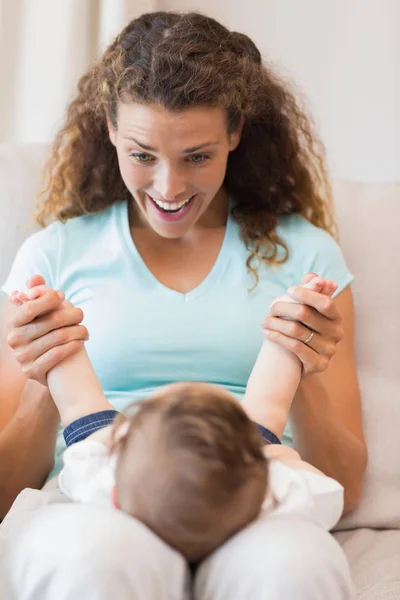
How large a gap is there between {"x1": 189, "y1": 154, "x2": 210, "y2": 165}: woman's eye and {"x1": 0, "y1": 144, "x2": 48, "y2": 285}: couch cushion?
411 millimetres

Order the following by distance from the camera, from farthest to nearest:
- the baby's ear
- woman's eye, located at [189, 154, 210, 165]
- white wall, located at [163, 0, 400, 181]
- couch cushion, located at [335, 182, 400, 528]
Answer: white wall, located at [163, 0, 400, 181] < couch cushion, located at [335, 182, 400, 528] < woman's eye, located at [189, 154, 210, 165] < the baby's ear

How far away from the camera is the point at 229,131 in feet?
4.92

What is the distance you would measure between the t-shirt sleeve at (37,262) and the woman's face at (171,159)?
183mm

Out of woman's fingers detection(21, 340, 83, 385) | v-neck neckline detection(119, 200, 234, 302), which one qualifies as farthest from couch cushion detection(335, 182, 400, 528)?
woman's fingers detection(21, 340, 83, 385)

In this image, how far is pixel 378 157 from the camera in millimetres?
2424

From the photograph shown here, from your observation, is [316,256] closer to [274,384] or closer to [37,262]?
[274,384]

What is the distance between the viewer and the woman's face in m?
1.38

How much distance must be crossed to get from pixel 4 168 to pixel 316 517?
976mm

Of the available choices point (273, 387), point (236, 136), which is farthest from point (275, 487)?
point (236, 136)

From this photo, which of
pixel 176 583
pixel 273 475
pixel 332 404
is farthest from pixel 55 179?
pixel 176 583

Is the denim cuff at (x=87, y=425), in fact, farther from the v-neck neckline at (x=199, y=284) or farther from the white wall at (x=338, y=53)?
the white wall at (x=338, y=53)

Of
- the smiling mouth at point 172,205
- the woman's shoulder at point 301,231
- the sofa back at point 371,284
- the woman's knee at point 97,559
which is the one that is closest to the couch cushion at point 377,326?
the sofa back at point 371,284

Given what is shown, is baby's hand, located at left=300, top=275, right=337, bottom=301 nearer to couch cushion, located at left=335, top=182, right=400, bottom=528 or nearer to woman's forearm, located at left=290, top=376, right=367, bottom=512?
woman's forearm, located at left=290, top=376, right=367, bottom=512

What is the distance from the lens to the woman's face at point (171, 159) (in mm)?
1378
